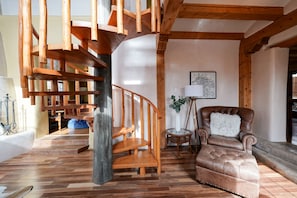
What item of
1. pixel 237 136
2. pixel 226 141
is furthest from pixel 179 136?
pixel 237 136

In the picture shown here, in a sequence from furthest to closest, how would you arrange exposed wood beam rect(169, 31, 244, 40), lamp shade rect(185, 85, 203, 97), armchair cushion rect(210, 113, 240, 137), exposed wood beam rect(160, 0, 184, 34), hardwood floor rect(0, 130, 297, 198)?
exposed wood beam rect(169, 31, 244, 40) → lamp shade rect(185, 85, 203, 97) → armchair cushion rect(210, 113, 240, 137) → hardwood floor rect(0, 130, 297, 198) → exposed wood beam rect(160, 0, 184, 34)

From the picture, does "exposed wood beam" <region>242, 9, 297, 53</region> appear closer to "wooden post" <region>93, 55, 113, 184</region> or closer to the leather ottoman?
the leather ottoman

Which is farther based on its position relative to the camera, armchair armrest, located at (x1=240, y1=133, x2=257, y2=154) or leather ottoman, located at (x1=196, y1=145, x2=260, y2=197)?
armchair armrest, located at (x1=240, y1=133, x2=257, y2=154)

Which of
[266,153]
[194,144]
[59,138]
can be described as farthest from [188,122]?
[59,138]

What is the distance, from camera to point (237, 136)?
3.11 m

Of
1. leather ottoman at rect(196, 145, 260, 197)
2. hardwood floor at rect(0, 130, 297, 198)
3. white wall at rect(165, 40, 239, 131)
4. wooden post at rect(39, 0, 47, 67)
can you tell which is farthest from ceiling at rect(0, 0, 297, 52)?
hardwood floor at rect(0, 130, 297, 198)

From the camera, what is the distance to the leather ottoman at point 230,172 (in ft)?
6.45

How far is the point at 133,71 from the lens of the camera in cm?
368

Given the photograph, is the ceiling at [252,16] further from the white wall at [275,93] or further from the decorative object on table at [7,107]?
the decorative object on table at [7,107]

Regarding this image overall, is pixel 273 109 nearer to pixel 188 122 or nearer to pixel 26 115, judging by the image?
pixel 188 122

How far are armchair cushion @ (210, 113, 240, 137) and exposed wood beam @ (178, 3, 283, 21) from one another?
1.83 meters

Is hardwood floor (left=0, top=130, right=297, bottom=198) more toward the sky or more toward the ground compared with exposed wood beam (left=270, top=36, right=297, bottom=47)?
more toward the ground

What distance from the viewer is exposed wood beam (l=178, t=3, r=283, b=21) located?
106 inches

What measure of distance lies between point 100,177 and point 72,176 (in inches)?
21.8
